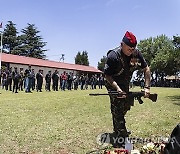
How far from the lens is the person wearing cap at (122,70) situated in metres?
5.71

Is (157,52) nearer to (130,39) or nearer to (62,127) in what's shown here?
(62,127)

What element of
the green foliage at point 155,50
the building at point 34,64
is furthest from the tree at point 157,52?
the building at point 34,64

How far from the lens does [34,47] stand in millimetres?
85438

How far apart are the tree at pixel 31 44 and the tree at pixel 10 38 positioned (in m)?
1.71

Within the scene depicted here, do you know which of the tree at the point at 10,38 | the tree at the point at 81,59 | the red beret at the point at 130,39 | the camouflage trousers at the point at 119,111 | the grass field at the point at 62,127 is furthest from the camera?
the tree at the point at 81,59

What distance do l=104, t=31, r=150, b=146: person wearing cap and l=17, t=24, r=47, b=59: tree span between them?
78410mm

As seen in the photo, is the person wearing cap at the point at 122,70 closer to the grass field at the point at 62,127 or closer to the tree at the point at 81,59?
the grass field at the point at 62,127

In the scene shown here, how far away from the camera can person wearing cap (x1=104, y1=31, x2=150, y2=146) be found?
5711 mm

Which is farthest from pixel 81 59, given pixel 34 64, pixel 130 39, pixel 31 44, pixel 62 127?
pixel 130 39

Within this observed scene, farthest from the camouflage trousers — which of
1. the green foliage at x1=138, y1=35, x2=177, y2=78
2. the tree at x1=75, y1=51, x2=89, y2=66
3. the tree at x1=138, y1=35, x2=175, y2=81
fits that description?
the tree at x1=75, y1=51, x2=89, y2=66

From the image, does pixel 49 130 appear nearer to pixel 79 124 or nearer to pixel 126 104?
pixel 79 124

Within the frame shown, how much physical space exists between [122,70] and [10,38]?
256 feet

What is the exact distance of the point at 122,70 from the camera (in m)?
5.99

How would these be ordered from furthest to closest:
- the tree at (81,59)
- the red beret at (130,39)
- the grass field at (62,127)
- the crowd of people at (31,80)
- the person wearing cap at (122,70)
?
the tree at (81,59) < the crowd of people at (31,80) < the grass field at (62,127) < the person wearing cap at (122,70) < the red beret at (130,39)
